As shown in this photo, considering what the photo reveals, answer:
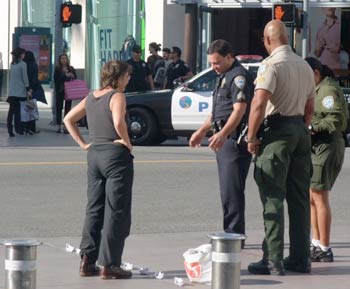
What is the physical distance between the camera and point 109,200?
28.1 ft

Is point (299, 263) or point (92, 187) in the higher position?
point (92, 187)

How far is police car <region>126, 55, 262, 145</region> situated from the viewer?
69.2ft

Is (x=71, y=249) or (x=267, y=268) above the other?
(x=267, y=268)

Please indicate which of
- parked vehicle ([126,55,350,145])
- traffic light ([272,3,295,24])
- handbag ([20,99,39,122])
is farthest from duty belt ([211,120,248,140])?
traffic light ([272,3,295,24])

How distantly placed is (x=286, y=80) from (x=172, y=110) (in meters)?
12.6

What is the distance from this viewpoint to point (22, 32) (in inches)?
1184

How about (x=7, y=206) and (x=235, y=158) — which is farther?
(x=7, y=206)

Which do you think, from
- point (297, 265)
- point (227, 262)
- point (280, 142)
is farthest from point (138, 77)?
point (227, 262)

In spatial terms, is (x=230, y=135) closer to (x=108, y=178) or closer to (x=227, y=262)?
(x=108, y=178)

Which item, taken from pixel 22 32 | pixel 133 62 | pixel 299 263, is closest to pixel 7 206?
pixel 299 263

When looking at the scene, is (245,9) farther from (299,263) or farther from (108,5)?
(299,263)

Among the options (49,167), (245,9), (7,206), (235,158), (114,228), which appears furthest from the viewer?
(245,9)

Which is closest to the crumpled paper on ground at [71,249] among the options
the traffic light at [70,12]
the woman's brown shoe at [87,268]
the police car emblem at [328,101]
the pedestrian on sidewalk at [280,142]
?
the woman's brown shoe at [87,268]

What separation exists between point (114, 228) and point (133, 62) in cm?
1515
